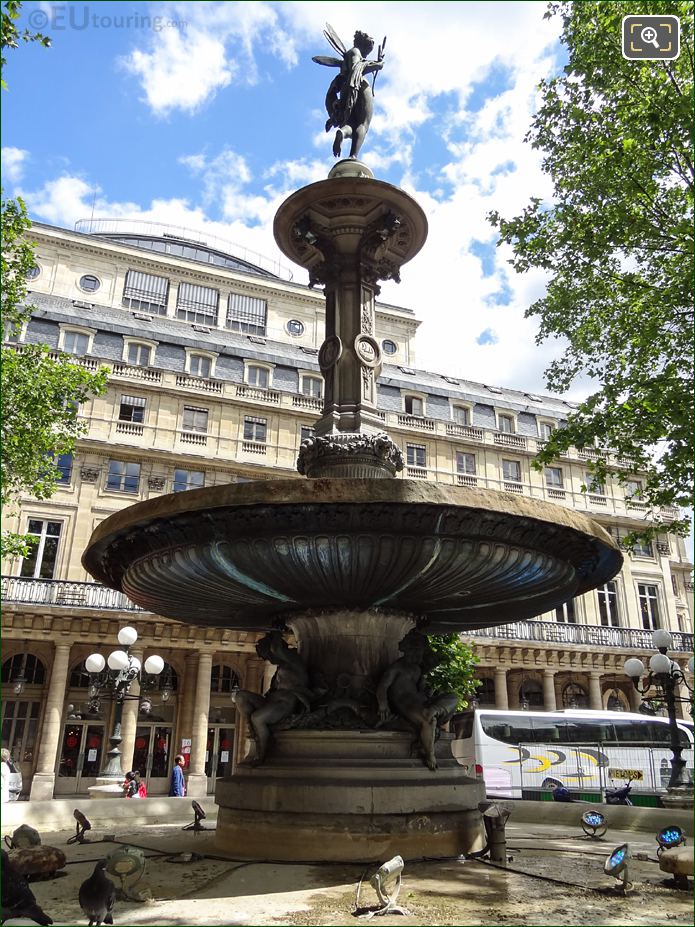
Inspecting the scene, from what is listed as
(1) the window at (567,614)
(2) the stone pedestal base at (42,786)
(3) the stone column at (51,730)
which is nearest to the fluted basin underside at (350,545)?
(2) the stone pedestal base at (42,786)

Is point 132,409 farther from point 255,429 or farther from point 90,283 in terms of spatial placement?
point 90,283

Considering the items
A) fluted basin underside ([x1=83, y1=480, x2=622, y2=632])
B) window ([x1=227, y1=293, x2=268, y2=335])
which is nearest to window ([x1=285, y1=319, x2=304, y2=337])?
window ([x1=227, y1=293, x2=268, y2=335])

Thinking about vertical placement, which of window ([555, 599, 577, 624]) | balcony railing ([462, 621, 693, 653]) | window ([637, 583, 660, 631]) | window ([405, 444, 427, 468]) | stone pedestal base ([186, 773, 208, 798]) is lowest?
stone pedestal base ([186, 773, 208, 798])

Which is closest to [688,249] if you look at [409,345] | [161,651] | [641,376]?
[641,376]

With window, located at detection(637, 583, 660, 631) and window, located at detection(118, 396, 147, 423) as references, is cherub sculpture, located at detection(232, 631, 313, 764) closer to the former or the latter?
window, located at detection(118, 396, 147, 423)

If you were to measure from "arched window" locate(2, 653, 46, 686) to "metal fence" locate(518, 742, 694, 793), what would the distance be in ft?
60.5

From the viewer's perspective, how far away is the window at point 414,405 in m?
41.2

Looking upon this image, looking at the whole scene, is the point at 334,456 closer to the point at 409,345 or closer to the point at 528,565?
the point at 528,565

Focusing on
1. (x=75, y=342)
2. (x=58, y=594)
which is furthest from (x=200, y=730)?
(x=75, y=342)

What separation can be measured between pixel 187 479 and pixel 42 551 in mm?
6601

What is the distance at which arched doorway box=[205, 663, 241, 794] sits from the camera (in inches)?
1268

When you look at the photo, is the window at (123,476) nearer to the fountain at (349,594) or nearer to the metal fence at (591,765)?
Answer: the metal fence at (591,765)

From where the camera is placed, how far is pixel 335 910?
4.29 metres

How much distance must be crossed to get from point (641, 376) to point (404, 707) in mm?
8983
